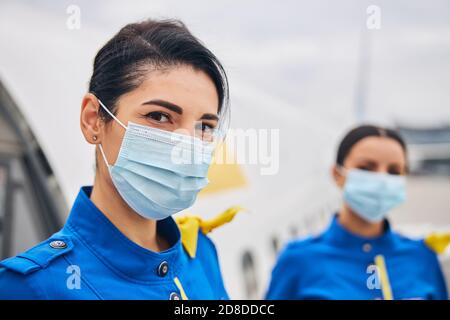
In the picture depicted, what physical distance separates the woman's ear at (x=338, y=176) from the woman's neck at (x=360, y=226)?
0.55ft

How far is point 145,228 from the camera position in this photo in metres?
1.43

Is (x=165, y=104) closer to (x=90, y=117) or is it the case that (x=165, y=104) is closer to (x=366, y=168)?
(x=90, y=117)

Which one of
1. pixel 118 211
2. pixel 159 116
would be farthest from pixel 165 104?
pixel 118 211

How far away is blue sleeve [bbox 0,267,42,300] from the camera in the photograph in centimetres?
109

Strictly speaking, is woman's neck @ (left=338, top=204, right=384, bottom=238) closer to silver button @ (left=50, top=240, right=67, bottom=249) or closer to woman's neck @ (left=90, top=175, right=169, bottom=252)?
woman's neck @ (left=90, top=175, right=169, bottom=252)

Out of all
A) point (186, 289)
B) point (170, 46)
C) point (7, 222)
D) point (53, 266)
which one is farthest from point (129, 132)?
point (7, 222)

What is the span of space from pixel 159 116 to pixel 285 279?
1.45 metres

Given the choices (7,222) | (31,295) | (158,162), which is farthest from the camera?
(7,222)

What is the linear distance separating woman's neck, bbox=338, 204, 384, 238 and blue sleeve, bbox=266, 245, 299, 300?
0.32 m

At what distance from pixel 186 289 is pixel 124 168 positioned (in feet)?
1.35

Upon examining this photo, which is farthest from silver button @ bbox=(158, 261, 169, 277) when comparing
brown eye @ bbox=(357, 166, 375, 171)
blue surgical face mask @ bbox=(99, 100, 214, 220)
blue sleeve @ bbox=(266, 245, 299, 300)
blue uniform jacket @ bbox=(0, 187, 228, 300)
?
brown eye @ bbox=(357, 166, 375, 171)

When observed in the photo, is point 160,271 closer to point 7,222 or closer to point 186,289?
point 186,289

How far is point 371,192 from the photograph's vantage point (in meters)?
2.45

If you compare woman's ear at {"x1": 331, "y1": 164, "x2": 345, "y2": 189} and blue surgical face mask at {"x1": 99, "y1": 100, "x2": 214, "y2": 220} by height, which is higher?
blue surgical face mask at {"x1": 99, "y1": 100, "x2": 214, "y2": 220}
